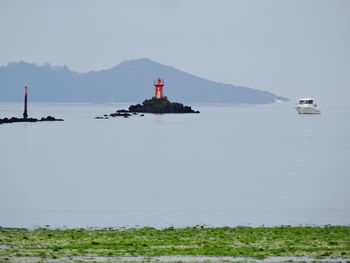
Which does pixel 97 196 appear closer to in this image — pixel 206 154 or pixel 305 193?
pixel 305 193

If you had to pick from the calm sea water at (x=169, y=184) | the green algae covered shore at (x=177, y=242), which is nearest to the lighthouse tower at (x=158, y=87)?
the calm sea water at (x=169, y=184)

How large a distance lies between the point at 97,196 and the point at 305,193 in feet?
43.9

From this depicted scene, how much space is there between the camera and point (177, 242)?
81.1 ft

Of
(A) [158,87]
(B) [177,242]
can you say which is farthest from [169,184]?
(A) [158,87]

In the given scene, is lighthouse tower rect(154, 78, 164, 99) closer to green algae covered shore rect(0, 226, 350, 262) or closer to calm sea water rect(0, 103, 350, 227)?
calm sea water rect(0, 103, 350, 227)

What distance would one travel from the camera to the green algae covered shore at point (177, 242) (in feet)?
73.3

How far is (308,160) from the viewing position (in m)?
75.7

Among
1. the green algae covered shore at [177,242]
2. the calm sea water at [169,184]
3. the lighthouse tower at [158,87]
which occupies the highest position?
the lighthouse tower at [158,87]

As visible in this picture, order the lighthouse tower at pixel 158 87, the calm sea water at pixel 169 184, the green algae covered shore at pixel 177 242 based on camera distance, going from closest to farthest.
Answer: the green algae covered shore at pixel 177 242
the calm sea water at pixel 169 184
the lighthouse tower at pixel 158 87

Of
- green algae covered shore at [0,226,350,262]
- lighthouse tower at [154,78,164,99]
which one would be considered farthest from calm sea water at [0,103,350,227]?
lighthouse tower at [154,78,164,99]

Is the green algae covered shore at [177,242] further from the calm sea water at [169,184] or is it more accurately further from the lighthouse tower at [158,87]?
the lighthouse tower at [158,87]

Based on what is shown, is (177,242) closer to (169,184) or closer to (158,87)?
(169,184)

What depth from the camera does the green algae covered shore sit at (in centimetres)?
2234

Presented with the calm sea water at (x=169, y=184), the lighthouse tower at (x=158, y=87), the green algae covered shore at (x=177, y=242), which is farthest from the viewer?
the lighthouse tower at (x=158, y=87)
